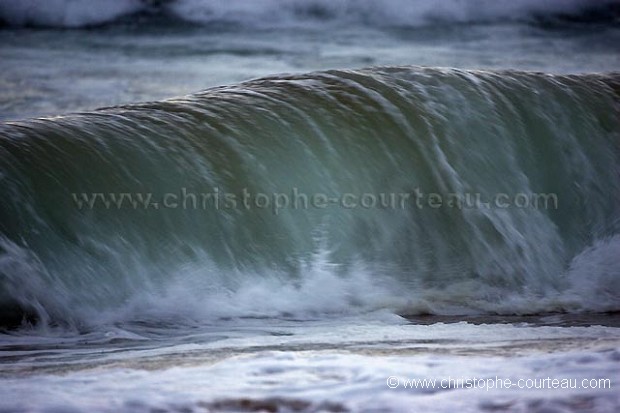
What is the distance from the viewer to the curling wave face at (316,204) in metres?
3.71

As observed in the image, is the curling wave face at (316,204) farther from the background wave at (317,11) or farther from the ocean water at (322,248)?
the background wave at (317,11)

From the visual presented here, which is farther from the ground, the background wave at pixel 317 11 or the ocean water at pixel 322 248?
the background wave at pixel 317 11

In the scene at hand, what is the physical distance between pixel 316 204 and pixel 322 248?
0.90 ft

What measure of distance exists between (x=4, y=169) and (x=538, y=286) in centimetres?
212

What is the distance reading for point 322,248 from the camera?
13.3ft

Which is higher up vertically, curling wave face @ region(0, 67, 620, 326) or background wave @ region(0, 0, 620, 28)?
background wave @ region(0, 0, 620, 28)

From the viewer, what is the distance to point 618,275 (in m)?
4.15

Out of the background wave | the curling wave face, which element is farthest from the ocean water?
the background wave

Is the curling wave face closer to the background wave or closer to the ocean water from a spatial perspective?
the ocean water

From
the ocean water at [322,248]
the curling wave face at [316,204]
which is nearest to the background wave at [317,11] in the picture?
the ocean water at [322,248]

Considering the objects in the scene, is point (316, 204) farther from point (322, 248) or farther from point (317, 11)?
point (317, 11)

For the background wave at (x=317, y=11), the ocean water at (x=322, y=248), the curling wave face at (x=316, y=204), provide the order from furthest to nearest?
the background wave at (x=317, y=11), the curling wave face at (x=316, y=204), the ocean water at (x=322, y=248)

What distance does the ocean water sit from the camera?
2518 mm

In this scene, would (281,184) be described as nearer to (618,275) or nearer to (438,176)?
(438,176)
